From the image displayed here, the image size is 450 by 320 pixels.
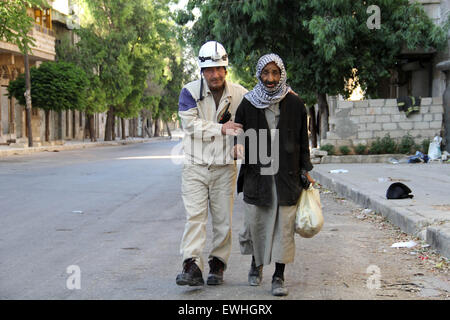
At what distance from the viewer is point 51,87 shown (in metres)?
33.5

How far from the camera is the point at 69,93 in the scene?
114 ft

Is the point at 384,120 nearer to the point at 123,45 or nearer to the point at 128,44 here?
the point at 123,45

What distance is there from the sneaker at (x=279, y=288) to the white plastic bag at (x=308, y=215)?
0.39 meters

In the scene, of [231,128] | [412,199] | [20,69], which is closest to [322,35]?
[412,199]

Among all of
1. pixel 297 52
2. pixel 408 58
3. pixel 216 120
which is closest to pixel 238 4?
pixel 297 52

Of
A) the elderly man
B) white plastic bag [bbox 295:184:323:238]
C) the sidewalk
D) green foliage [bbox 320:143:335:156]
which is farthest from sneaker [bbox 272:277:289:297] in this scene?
green foliage [bbox 320:143:335:156]

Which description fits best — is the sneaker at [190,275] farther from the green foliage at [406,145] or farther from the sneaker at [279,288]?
the green foliage at [406,145]

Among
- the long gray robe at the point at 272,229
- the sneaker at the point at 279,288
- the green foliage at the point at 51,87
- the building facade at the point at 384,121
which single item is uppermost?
the green foliage at the point at 51,87

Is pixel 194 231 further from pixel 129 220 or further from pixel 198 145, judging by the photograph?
pixel 129 220

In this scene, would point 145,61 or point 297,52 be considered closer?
point 297,52

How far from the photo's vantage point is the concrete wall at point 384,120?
18.8m

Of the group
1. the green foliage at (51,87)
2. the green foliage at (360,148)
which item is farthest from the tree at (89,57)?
the green foliage at (360,148)
